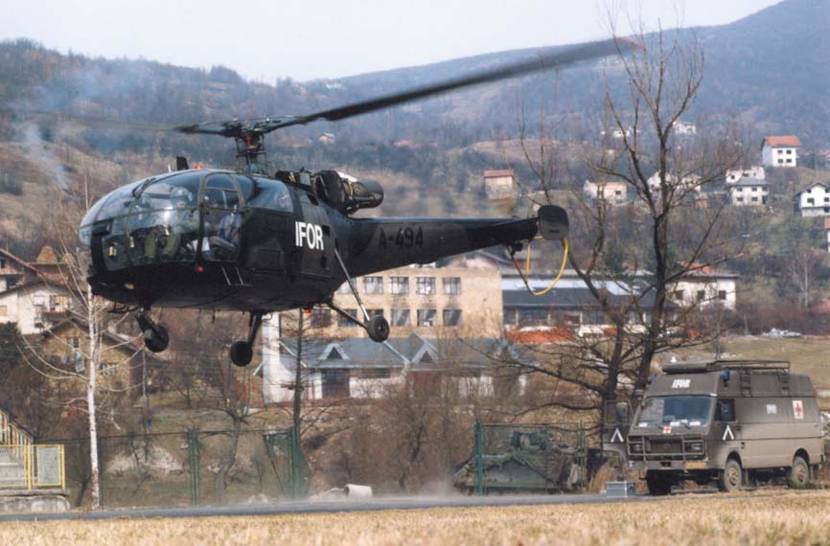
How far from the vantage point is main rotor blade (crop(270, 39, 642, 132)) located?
2248cm

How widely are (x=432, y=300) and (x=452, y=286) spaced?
431 cm

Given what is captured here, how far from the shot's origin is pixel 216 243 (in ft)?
77.5

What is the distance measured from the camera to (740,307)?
328 ft

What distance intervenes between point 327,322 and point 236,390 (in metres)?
5.55

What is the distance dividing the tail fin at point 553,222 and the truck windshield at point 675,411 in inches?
276

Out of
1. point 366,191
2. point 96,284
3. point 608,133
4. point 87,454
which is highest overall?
point 608,133

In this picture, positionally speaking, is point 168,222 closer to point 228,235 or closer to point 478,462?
point 228,235

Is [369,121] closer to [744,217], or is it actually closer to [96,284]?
[96,284]

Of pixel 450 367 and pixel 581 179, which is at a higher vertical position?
pixel 581 179

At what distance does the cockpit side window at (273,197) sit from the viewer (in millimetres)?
24406

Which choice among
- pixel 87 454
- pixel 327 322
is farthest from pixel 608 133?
pixel 87 454

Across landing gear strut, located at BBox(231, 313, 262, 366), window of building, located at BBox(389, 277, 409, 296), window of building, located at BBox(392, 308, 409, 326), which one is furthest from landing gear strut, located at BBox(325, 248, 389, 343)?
window of building, located at BBox(392, 308, 409, 326)

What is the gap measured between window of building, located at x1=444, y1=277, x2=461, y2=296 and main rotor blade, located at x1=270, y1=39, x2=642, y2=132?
6762 cm

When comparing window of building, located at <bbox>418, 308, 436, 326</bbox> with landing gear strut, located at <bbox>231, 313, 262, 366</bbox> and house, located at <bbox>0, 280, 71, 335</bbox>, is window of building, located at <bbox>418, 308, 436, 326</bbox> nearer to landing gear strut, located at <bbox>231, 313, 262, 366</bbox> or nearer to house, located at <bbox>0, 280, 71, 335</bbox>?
house, located at <bbox>0, 280, 71, 335</bbox>
